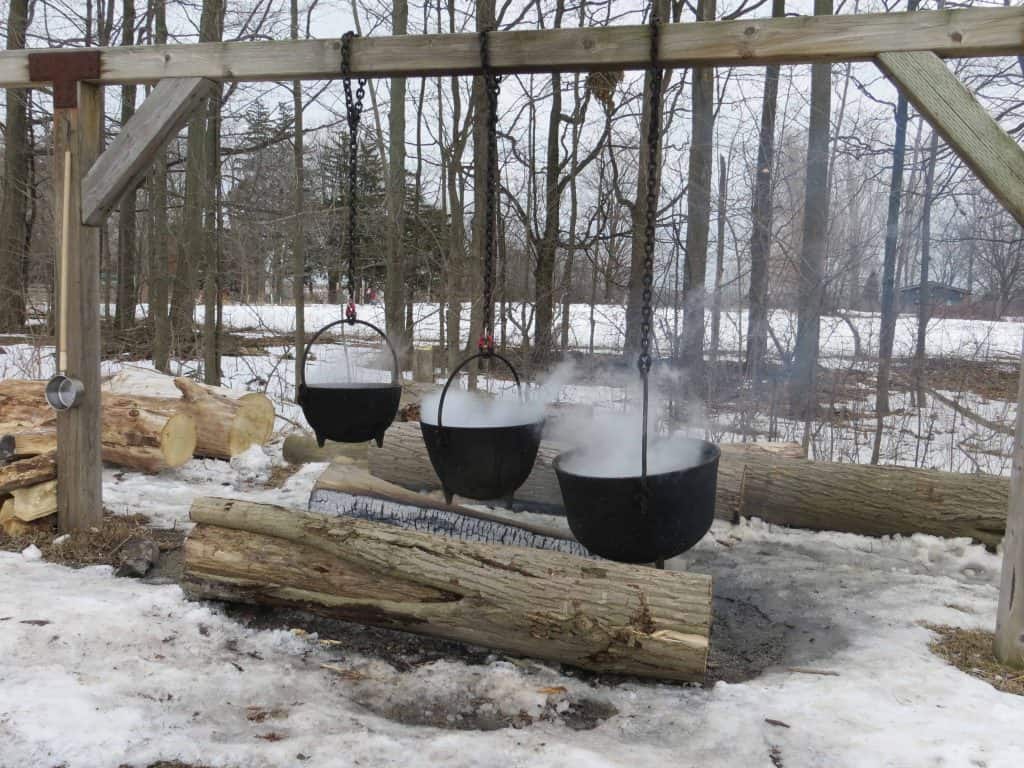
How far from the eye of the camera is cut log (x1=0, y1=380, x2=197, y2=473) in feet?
19.6

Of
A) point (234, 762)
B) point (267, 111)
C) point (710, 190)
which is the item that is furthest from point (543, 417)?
point (267, 111)

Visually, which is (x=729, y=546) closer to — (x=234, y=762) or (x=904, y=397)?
(x=234, y=762)

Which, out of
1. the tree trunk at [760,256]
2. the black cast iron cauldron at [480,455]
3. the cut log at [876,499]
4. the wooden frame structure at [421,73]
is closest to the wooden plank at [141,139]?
the wooden frame structure at [421,73]

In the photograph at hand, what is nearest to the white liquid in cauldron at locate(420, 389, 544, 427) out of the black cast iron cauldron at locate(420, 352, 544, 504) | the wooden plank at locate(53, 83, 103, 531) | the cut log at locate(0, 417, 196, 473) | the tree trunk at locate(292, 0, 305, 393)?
the black cast iron cauldron at locate(420, 352, 544, 504)

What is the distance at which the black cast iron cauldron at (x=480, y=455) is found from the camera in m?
3.39

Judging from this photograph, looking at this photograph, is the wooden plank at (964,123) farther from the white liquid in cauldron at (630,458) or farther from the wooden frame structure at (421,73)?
the white liquid in cauldron at (630,458)

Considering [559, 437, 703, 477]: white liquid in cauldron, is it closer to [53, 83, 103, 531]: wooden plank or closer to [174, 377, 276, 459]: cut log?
[53, 83, 103, 531]: wooden plank

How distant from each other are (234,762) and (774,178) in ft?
26.8

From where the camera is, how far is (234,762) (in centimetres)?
238

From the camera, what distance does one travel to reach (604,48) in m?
3.52

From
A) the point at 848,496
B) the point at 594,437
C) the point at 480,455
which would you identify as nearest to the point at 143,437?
the point at 480,455

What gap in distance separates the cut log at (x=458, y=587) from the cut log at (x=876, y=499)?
2.25 meters

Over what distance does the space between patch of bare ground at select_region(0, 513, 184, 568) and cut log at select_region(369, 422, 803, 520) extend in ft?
5.35

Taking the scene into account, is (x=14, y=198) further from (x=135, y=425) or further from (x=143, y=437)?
(x=143, y=437)
